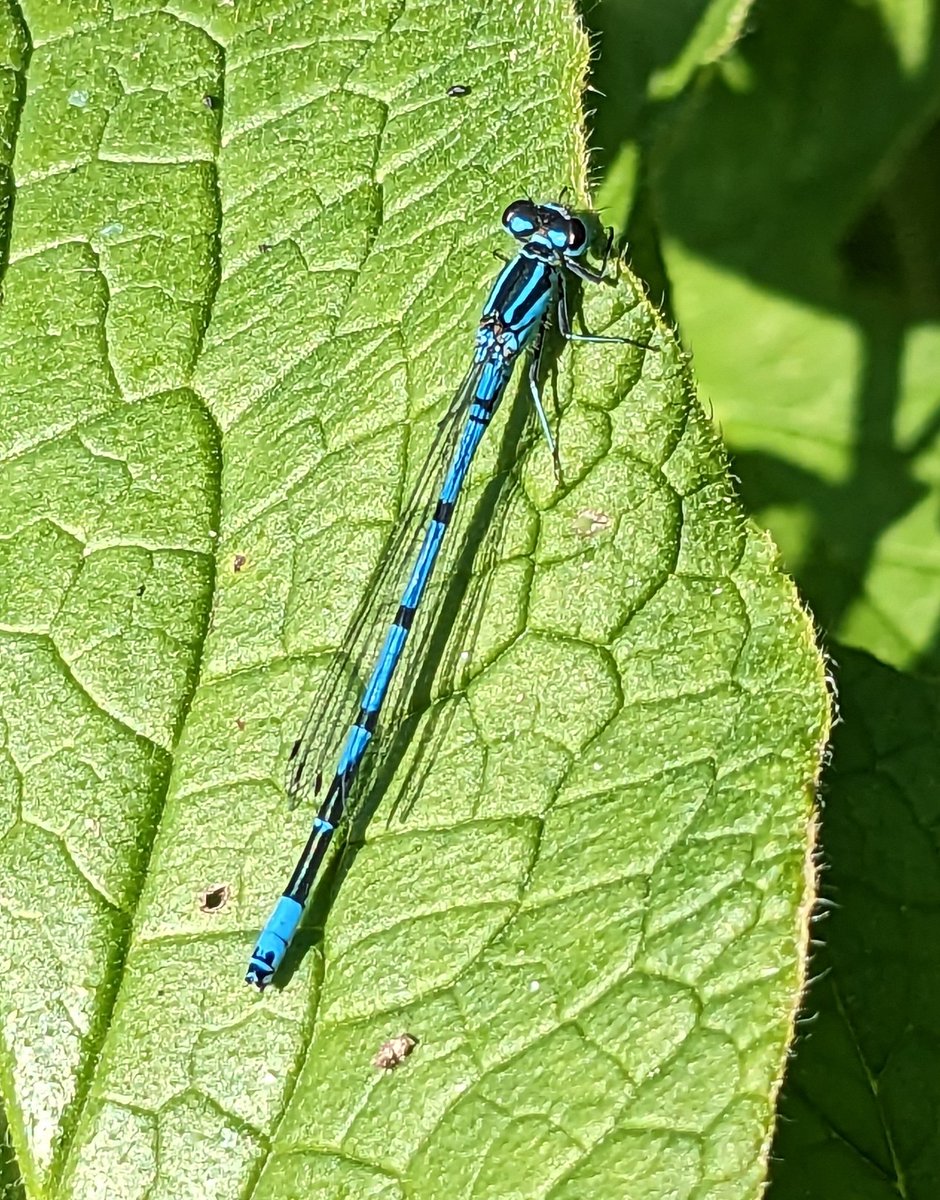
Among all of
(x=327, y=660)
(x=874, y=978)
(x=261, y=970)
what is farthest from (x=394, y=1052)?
(x=874, y=978)

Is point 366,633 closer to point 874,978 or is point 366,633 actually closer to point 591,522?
point 591,522

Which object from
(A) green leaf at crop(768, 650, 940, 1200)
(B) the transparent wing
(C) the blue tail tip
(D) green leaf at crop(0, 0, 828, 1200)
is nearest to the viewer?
(D) green leaf at crop(0, 0, 828, 1200)

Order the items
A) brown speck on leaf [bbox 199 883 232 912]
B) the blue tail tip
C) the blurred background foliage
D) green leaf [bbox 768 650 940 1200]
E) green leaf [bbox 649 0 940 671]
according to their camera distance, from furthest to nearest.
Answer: green leaf [bbox 649 0 940 671] → the blurred background foliage → green leaf [bbox 768 650 940 1200] → brown speck on leaf [bbox 199 883 232 912] → the blue tail tip

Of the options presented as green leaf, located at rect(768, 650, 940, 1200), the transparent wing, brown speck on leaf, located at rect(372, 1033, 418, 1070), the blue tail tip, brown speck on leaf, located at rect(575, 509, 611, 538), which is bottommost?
green leaf, located at rect(768, 650, 940, 1200)

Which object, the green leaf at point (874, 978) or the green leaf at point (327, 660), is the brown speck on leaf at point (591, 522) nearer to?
the green leaf at point (327, 660)

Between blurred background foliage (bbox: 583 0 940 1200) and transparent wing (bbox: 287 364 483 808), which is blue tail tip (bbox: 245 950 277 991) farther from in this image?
blurred background foliage (bbox: 583 0 940 1200)

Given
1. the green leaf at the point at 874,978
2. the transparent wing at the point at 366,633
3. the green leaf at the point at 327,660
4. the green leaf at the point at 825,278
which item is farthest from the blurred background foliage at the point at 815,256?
the transparent wing at the point at 366,633

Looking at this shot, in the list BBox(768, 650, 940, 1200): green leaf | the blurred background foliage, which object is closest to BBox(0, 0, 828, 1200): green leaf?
BBox(768, 650, 940, 1200): green leaf
